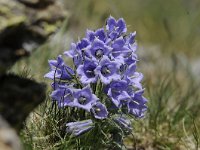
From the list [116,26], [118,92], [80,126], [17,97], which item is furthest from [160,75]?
[17,97]

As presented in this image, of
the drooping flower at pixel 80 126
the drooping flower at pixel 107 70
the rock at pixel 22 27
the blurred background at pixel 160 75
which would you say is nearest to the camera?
the rock at pixel 22 27

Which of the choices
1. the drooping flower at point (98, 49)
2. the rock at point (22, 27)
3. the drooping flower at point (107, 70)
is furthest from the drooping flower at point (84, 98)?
the rock at point (22, 27)

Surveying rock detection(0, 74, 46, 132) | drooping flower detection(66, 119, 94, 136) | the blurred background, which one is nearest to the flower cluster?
drooping flower detection(66, 119, 94, 136)

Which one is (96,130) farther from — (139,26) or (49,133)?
(139,26)

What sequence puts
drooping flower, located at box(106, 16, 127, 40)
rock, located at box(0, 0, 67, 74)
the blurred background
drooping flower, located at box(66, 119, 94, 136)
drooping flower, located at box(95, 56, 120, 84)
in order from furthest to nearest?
the blurred background
drooping flower, located at box(106, 16, 127, 40)
drooping flower, located at box(66, 119, 94, 136)
drooping flower, located at box(95, 56, 120, 84)
rock, located at box(0, 0, 67, 74)

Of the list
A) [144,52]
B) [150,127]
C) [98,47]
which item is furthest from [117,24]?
[144,52]

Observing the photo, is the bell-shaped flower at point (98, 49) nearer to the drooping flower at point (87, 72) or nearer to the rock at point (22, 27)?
the drooping flower at point (87, 72)

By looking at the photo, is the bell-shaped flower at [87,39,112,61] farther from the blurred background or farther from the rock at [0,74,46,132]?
the rock at [0,74,46,132]
